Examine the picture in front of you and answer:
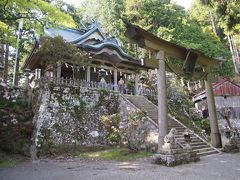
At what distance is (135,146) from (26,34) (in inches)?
693

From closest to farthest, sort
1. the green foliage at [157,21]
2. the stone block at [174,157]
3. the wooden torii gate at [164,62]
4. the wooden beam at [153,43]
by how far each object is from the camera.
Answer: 1. the stone block at [174,157]
2. the wooden beam at [153,43]
3. the wooden torii gate at [164,62]
4. the green foliage at [157,21]

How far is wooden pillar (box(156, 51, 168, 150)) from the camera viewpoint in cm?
956

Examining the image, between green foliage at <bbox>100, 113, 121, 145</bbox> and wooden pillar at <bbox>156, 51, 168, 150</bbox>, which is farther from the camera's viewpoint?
green foliage at <bbox>100, 113, 121, 145</bbox>

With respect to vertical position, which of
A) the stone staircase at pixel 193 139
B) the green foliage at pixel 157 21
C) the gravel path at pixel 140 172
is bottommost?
the gravel path at pixel 140 172

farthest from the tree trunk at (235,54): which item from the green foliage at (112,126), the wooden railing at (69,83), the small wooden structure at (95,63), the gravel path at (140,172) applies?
the gravel path at (140,172)

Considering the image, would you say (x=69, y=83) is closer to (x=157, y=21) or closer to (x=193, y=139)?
(x=193, y=139)

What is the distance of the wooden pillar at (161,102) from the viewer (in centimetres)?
956

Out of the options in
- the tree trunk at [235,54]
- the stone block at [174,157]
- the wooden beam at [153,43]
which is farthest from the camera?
the tree trunk at [235,54]

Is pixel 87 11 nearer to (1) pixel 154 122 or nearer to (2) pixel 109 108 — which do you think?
(2) pixel 109 108

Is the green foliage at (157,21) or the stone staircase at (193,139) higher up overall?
the green foliage at (157,21)

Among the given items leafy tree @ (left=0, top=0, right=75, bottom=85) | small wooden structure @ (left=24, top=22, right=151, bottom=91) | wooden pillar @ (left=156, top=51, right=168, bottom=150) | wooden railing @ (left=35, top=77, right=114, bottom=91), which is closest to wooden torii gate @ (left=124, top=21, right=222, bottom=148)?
wooden pillar @ (left=156, top=51, right=168, bottom=150)

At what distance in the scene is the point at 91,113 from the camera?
14711 millimetres

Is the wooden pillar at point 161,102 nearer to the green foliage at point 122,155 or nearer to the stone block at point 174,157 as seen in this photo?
the stone block at point 174,157

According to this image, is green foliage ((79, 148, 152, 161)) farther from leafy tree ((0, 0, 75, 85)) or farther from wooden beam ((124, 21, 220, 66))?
leafy tree ((0, 0, 75, 85))
